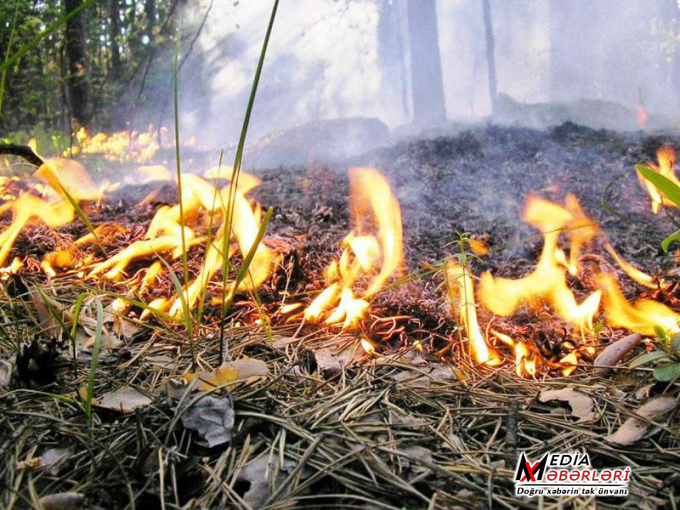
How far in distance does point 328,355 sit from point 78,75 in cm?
799

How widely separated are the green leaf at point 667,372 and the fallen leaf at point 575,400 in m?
0.16

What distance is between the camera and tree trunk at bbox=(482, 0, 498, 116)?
733 cm

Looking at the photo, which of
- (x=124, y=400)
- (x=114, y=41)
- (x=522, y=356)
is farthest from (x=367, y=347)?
(x=114, y=41)

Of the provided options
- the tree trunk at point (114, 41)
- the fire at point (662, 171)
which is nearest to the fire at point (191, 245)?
the fire at point (662, 171)

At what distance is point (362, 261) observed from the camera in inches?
81.4

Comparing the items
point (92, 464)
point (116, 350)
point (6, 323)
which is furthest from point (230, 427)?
point (6, 323)

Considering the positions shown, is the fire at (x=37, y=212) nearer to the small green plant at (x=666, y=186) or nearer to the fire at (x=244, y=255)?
the fire at (x=244, y=255)

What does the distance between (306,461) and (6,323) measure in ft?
3.90

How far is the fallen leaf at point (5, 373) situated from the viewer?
111 cm

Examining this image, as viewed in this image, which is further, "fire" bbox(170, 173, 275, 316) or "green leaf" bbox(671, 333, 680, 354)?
"fire" bbox(170, 173, 275, 316)

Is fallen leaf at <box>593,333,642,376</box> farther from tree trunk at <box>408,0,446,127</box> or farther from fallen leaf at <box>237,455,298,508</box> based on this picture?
tree trunk at <box>408,0,446,127</box>

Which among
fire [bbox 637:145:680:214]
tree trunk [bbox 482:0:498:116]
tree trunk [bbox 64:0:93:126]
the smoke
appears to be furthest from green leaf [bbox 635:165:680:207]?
tree trunk [bbox 64:0:93:126]

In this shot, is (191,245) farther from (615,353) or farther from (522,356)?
(615,353)

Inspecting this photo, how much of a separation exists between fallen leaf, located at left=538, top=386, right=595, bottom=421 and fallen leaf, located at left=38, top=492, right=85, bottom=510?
0.96 metres
